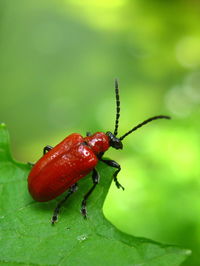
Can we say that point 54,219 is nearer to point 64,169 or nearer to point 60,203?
point 60,203

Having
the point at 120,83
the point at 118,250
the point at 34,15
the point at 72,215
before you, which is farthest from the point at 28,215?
the point at 34,15

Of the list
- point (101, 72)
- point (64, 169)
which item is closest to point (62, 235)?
point (64, 169)

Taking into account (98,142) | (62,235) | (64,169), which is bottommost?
(62,235)

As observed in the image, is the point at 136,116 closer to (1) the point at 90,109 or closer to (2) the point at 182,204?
(1) the point at 90,109

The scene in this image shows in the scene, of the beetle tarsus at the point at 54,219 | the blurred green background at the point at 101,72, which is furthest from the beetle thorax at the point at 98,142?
the blurred green background at the point at 101,72

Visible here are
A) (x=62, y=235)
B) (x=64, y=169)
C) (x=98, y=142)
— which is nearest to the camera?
(x=62, y=235)

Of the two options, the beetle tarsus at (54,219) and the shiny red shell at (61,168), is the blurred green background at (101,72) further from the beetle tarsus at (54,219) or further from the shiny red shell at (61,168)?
the beetle tarsus at (54,219)

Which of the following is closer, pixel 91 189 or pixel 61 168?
pixel 91 189
